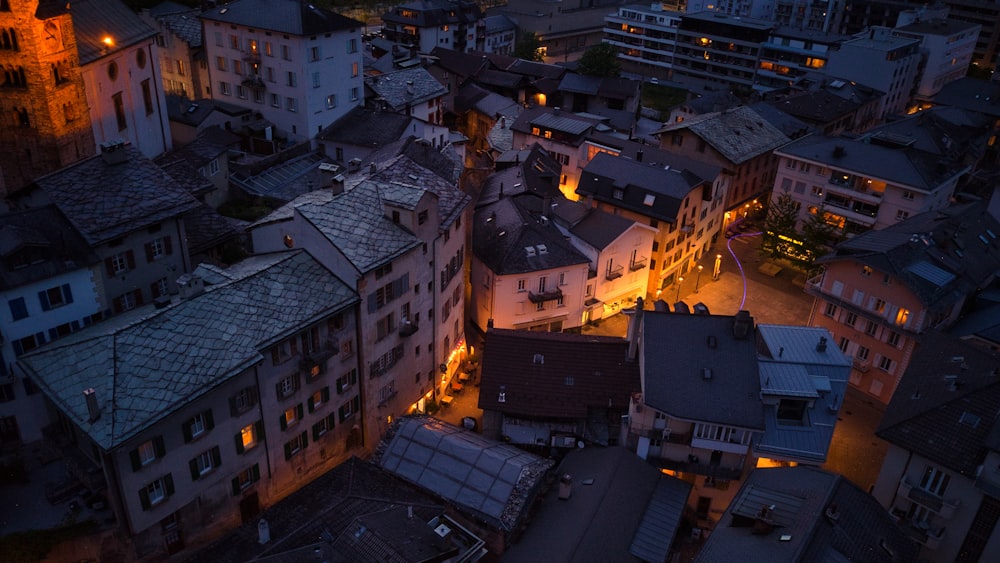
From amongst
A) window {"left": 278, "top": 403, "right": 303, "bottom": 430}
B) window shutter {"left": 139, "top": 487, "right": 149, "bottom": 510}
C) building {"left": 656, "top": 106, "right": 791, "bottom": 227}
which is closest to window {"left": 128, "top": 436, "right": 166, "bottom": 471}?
window shutter {"left": 139, "top": 487, "right": 149, "bottom": 510}

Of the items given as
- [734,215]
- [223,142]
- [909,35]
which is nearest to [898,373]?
[734,215]

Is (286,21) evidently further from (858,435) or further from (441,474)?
(858,435)

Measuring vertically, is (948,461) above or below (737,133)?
below

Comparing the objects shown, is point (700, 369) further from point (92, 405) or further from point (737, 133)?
point (737, 133)

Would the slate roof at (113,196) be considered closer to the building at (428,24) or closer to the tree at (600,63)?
the building at (428,24)

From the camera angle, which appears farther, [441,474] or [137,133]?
[137,133]

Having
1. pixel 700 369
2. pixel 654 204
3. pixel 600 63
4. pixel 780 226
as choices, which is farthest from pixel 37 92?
pixel 600 63
